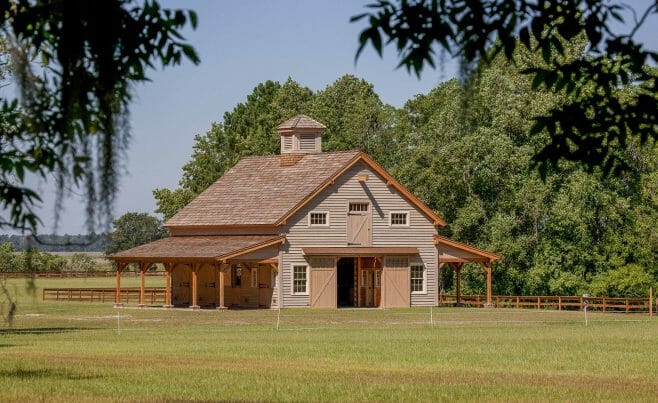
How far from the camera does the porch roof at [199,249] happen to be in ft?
199

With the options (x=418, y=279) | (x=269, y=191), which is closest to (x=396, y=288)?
A: (x=418, y=279)

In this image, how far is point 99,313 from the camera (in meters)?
61.3

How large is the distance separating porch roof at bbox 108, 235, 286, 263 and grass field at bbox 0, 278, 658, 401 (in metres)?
3.74

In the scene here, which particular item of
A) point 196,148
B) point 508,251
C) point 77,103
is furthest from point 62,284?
point 77,103

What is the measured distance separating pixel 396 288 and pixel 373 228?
120 inches

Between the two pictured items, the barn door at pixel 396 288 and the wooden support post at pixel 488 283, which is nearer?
the barn door at pixel 396 288

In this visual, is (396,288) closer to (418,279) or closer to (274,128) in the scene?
(418,279)

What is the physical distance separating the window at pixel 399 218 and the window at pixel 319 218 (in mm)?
3336

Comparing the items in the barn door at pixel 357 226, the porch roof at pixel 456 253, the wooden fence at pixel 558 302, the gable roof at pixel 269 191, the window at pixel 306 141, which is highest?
the window at pixel 306 141

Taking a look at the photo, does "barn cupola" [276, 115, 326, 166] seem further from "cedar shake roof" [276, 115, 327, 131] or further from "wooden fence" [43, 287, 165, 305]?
"wooden fence" [43, 287, 165, 305]

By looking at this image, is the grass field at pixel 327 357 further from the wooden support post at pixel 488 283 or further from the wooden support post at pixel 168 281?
the wooden support post at pixel 488 283

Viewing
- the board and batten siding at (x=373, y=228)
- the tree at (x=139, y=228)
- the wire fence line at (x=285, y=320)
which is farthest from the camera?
the tree at (x=139, y=228)

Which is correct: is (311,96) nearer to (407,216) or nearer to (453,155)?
(453,155)

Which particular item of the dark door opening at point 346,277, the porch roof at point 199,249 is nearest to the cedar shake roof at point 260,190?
the porch roof at point 199,249
